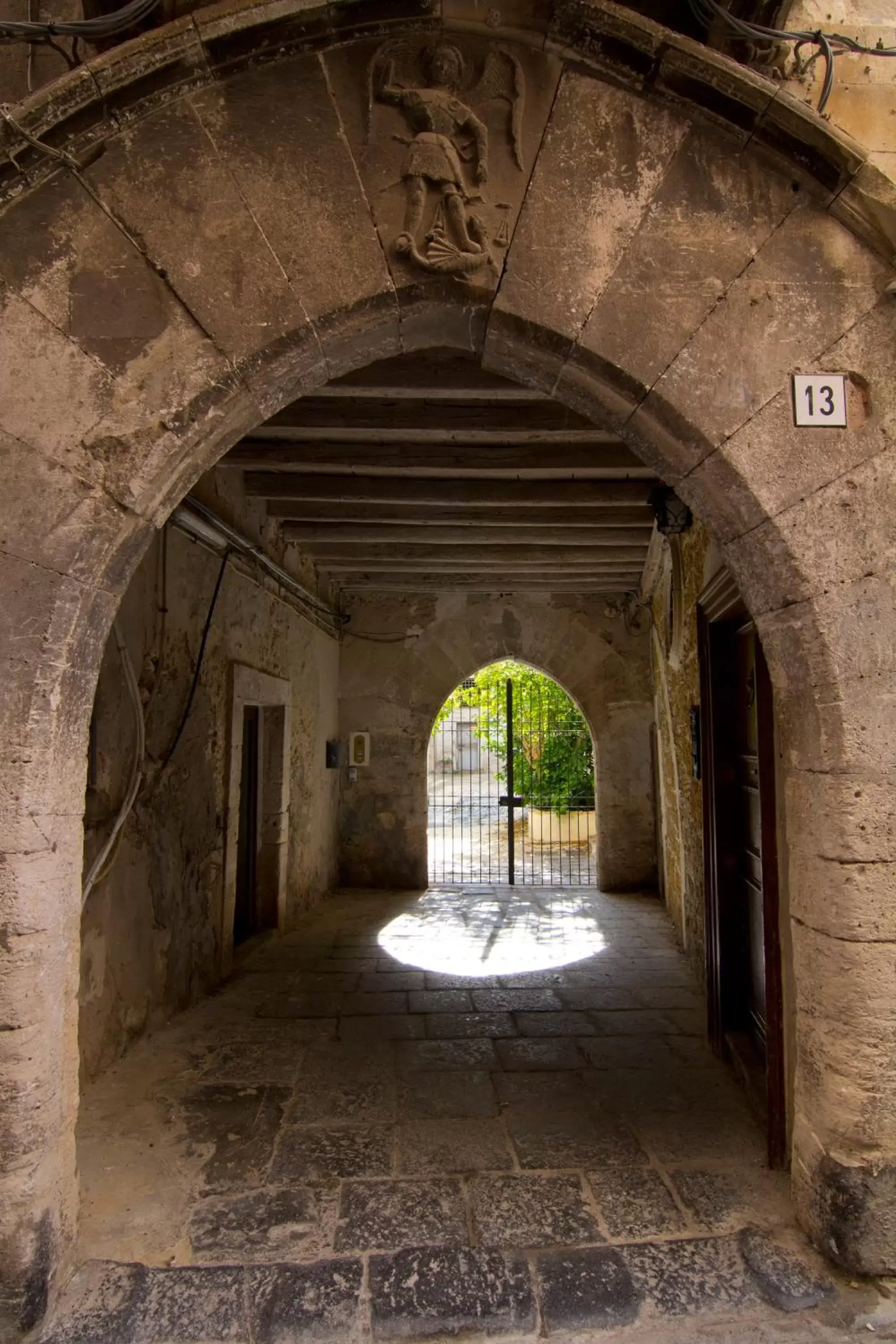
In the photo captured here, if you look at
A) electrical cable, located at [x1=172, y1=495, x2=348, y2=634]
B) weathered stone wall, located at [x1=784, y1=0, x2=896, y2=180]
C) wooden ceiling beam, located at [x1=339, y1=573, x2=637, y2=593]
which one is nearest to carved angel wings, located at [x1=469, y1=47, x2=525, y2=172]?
weathered stone wall, located at [x1=784, y1=0, x2=896, y2=180]

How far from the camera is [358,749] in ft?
26.2

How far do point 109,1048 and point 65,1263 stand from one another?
4.35 ft

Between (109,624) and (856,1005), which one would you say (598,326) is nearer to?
(109,624)

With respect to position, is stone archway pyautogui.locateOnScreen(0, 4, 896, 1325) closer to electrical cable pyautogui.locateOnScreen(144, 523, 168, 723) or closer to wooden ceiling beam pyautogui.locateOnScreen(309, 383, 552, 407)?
wooden ceiling beam pyautogui.locateOnScreen(309, 383, 552, 407)

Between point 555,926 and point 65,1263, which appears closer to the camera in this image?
point 65,1263

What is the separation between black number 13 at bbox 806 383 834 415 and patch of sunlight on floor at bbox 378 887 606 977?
356cm

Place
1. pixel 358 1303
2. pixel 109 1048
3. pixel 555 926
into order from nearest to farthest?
pixel 358 1303 → pixel 109 1048 → pixel 555 926

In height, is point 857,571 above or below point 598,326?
below

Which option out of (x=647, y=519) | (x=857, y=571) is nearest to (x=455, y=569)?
(x=647, y=519)

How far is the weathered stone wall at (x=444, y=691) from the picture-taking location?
25.9ft

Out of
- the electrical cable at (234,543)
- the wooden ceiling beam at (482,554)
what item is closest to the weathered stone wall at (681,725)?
the wooden ceiling beam at (482,554)

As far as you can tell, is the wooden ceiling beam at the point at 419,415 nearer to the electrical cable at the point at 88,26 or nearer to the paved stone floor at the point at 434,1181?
the electrical cable at the point at 88,26

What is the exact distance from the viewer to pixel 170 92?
6.89 ft

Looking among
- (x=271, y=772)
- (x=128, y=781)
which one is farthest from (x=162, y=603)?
(x=271, y=772)
